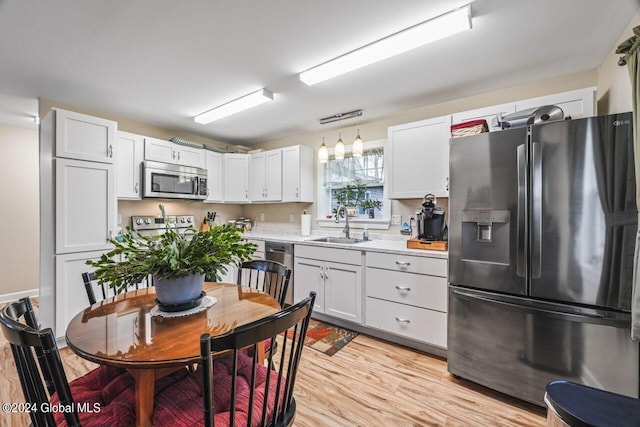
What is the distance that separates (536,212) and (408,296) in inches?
46.0

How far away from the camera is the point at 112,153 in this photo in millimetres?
2848

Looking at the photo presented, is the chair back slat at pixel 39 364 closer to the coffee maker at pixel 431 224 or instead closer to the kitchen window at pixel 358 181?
the coffee maker at pixel 431 224

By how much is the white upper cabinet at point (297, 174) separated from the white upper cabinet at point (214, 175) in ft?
3.43

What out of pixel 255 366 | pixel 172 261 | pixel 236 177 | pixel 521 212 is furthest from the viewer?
pixel 236 177

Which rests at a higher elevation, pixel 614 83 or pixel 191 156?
pixel 614 83

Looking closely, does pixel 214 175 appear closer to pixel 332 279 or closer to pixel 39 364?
pixel 332 279

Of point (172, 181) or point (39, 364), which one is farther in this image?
point (172, 181)

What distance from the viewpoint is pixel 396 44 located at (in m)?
1.87

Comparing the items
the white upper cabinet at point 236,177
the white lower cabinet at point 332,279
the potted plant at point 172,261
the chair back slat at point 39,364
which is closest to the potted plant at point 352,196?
the white lower cabinet at point 332,279

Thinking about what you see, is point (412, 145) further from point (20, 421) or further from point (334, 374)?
point (20, 421)

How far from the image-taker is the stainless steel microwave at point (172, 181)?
3.33 metres

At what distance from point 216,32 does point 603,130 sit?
95.4 inches

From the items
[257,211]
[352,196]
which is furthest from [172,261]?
[257,211]

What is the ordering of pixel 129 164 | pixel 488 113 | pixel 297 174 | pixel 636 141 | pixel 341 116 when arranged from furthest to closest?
pixel 297 174, pixel 341 116, pixel 129 164, pixel 488 113, pixel 636 141
